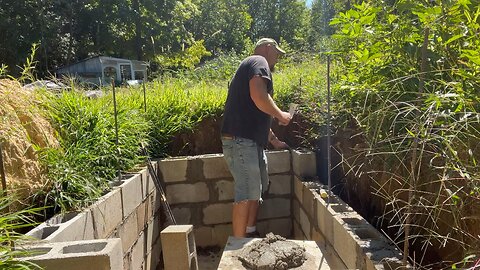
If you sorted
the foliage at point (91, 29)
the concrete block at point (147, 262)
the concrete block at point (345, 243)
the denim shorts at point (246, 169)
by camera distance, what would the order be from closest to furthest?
the concrete block at point (345, 243)
the denim shorts at point (246, 169)
the concrete block at point (147, 262)
the foliage at point (91, 29)

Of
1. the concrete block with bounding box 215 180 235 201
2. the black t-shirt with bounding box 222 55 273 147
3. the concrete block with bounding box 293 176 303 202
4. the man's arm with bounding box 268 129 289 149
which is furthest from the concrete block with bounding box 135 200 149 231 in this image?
the concrete block with bounding box 293 176 303 202

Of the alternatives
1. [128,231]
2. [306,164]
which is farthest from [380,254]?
[128,231]

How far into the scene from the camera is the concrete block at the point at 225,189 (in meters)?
4.41

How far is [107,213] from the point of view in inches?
111

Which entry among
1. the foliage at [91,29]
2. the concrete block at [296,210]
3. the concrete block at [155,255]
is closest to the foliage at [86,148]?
the concrete block at [155,255]

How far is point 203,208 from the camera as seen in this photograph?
4453 millimetres

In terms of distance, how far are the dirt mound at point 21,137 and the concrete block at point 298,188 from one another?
232cm

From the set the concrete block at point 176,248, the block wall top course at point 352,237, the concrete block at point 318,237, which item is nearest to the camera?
the block wall top course at point 352,237

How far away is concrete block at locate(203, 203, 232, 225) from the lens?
4.46 meters

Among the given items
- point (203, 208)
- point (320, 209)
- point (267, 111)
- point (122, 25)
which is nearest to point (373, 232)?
point (320, 209)

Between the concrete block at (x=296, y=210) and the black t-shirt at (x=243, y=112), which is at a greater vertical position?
the black t-shirt at (x=243, y=112)

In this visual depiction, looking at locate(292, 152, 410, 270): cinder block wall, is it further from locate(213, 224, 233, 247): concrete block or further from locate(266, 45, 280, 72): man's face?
locate(266, 45, 280, 72): man's face

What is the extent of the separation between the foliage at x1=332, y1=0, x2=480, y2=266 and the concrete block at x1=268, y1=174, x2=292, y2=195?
1708 millimetres

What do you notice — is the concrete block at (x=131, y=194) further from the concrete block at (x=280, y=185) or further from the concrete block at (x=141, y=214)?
the concrete block at (x=280, y=185)
